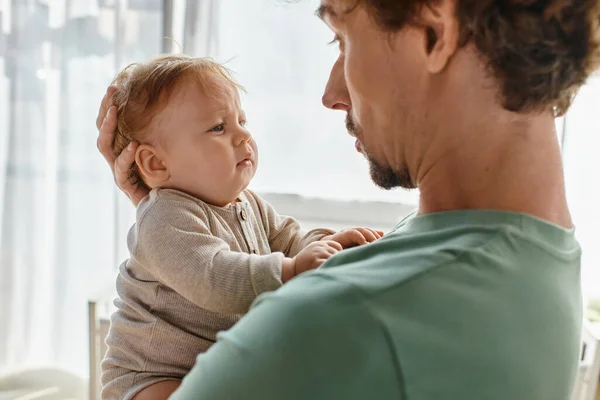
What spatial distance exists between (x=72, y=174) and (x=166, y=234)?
1.38m

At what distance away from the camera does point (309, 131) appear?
7.80ft

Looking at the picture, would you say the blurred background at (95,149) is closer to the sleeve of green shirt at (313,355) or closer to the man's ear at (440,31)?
the man's ear at (440,31)

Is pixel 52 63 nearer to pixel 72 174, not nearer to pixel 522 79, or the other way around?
pixel 72 174

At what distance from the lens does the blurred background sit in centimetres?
229

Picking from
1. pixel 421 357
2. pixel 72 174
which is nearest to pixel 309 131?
pixel 72 174

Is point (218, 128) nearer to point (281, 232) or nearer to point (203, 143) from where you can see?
point (203, 143)

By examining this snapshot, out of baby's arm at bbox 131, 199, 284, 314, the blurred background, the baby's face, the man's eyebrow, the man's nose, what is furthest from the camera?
the blurred background

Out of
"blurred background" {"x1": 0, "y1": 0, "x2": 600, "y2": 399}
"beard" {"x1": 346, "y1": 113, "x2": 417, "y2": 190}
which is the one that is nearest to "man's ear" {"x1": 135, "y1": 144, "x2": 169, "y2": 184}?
"beard" {"x1": 346, "y1": 113, "x2": 417, "y2": 190}

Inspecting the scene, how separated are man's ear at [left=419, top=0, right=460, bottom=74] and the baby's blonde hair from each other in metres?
0.58

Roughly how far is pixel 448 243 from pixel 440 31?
247mm

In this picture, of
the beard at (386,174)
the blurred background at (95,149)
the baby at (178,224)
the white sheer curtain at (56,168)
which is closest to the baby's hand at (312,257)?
the baby at (178,224)

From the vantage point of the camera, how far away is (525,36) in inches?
30.9

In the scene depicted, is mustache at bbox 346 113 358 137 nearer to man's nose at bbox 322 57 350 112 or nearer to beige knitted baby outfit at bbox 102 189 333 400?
man's nose at bbox 322 57 350 112

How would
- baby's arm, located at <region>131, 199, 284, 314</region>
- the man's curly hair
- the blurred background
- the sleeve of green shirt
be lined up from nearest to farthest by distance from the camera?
the sleeve of green shirt
the man's curly hair
baby's arm, located at <region>131, 199, 284, 314</region>
the blurred background
